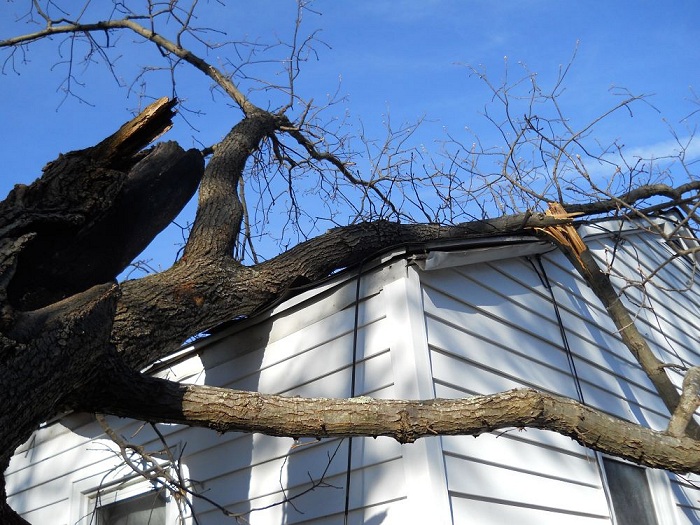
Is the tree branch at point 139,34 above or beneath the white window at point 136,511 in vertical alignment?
above

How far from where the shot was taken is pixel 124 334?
306cm

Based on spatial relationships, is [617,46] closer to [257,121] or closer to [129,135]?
[257,121]

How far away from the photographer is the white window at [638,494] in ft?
15.3

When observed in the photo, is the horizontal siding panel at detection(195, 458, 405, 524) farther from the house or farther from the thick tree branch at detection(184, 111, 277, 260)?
the thick tree branch at detection(184, 111, 277, 260)

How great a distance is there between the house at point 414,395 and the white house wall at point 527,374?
0.5 inches

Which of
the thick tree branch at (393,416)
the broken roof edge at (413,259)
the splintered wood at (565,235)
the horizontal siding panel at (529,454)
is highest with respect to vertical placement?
the splintered wood at (565,235)

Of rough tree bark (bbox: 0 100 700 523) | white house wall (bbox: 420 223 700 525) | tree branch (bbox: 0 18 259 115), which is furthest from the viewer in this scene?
tree branch (bbox: 0 18 259 115)

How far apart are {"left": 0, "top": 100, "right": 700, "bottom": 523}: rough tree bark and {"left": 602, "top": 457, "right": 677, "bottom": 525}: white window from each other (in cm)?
210

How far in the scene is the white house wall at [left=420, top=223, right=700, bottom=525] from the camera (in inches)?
143

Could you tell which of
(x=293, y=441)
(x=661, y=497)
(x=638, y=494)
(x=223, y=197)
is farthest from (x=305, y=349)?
(x=661, y=497)

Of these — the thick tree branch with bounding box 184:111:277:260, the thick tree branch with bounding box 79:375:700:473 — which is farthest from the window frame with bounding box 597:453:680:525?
the thick tree branch with bounding box 184:111:277:260

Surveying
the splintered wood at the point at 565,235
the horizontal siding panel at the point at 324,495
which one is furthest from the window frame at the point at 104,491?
the splintered wood at the point at 565,235

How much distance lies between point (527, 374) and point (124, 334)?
2518 mm

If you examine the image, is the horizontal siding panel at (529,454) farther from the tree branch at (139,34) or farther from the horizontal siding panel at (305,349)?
the tree branch at (139,34)
